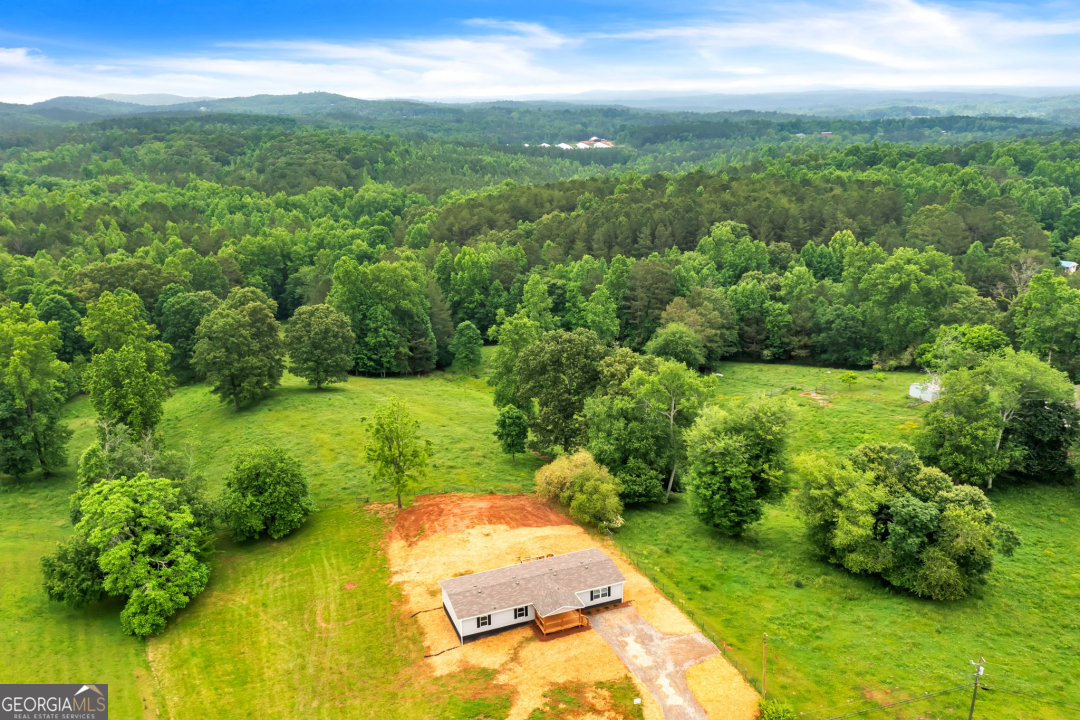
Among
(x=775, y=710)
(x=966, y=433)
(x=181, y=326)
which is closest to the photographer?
(x=775, y=710)

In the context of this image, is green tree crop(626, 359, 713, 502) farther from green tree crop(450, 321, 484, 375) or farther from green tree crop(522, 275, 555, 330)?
green tree crop(522, 275, 555, 330)

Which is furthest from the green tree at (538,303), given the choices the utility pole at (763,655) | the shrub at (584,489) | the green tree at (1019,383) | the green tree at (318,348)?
the utility pole at (763,655)

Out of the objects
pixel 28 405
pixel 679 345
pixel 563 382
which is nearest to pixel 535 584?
pixel 563 382

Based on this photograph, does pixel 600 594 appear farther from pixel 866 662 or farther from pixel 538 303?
pixel 538 303

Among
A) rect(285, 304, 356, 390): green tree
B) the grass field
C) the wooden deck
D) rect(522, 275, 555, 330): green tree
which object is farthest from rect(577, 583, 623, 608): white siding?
rect(522, 275, 555, 330): green tree

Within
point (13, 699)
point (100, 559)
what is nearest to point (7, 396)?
point (100, 559)
